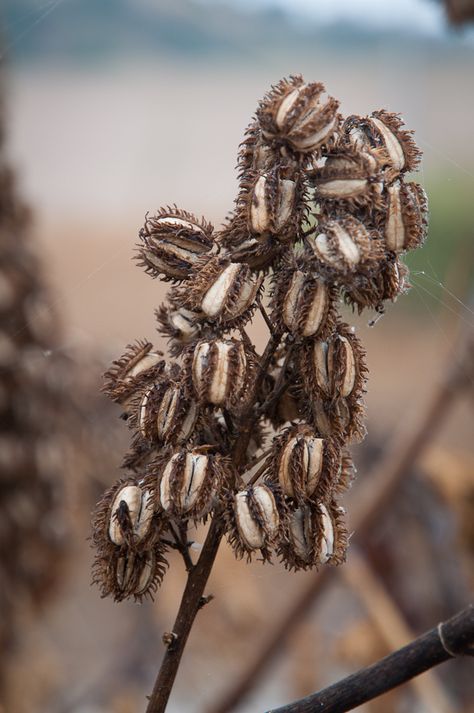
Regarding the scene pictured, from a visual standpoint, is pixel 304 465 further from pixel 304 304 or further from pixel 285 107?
pixel 285 107

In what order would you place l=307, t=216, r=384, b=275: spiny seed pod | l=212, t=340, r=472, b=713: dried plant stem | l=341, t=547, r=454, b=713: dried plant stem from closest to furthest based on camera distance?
l=307, t=216, r=384, b=275: spiny seed pod < l=341, t=547, r=454, b=713: dried plant stem < l=212, t=340, r=472, b=713: dried plant stem

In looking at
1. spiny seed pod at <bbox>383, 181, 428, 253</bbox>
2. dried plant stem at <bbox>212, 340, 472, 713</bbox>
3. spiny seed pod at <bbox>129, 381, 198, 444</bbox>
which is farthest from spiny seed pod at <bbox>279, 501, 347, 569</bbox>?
dried plant stem at <bbox>212, 340, 472, 713</bbox>

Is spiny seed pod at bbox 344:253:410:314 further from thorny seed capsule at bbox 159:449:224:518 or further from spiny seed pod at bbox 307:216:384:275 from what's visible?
thorny seed capsule at bbox 159:449:224:518

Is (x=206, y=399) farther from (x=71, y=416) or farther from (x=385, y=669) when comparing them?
(x=71, y=416)

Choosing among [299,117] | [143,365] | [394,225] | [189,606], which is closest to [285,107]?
[299,117]

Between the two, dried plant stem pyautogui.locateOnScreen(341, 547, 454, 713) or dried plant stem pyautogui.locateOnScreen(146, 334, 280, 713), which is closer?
dried plant stem pyautogui.locateOnScreen(146, 334, 280, 713)

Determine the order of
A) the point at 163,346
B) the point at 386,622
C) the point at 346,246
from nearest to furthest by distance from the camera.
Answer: the point at 346,246
the point at 386,622
the point at 163,346
